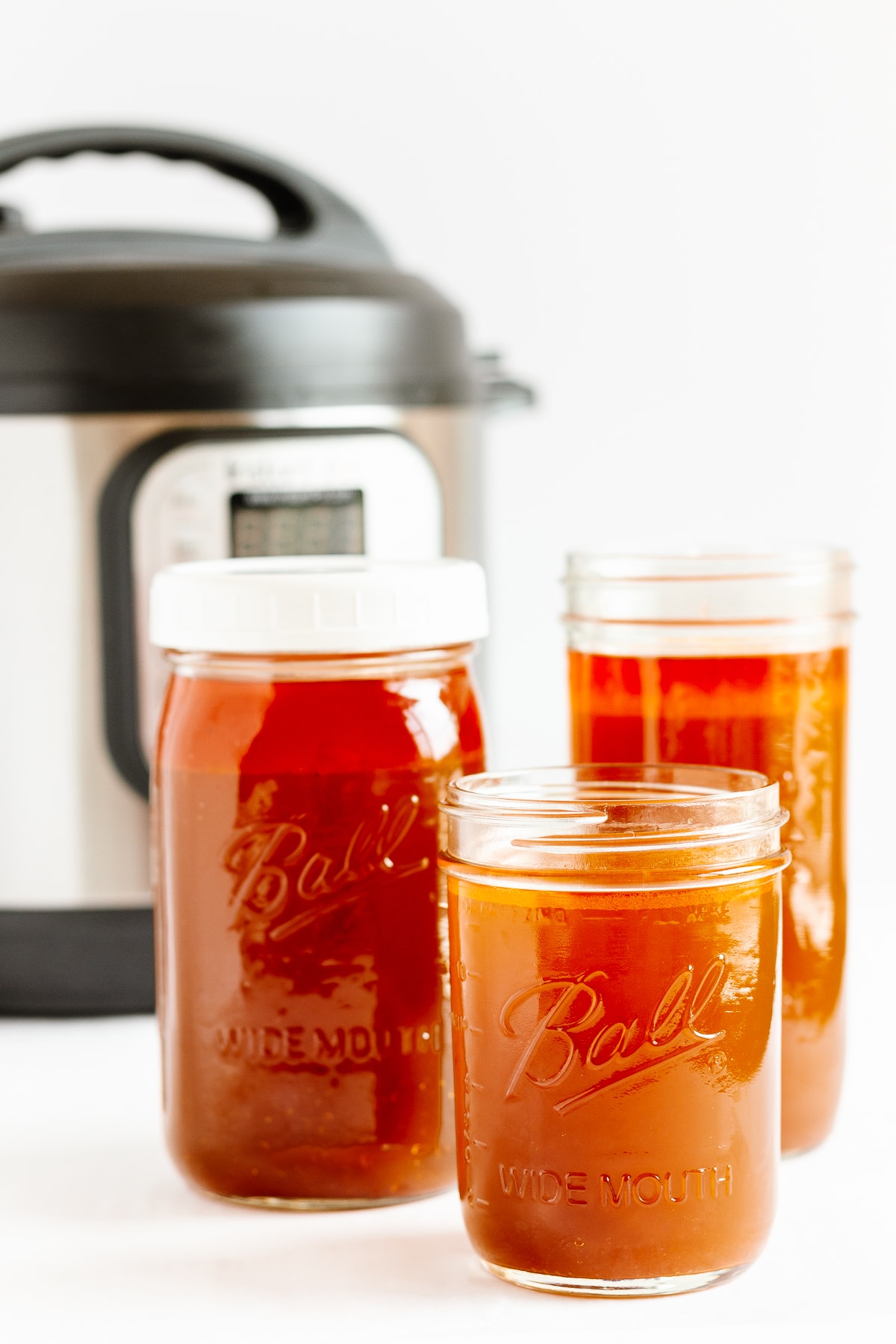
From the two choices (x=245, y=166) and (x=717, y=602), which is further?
(x=245, y=166)

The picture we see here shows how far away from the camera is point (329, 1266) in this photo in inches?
22.0

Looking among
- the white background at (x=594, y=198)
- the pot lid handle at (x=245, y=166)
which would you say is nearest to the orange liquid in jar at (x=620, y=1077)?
the pot lid handle at (x=245, y=166)

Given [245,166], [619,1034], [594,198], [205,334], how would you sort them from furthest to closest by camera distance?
[594,198], [245,166], [205,334], [619,1034]

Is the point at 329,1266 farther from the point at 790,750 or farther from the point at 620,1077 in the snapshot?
the point at 790,750

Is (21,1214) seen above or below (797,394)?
below

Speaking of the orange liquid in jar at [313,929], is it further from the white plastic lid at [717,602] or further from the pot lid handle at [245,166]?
the pot lid handle at [245,166]

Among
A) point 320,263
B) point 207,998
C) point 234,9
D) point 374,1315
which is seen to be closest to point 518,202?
point 234,9

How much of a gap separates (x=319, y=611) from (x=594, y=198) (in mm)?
755

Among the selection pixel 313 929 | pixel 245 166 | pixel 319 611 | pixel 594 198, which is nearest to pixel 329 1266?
pixel 313 929

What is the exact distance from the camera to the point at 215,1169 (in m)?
0.61

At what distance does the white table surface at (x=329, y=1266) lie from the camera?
51 centimetres

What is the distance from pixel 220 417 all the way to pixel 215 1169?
39cm

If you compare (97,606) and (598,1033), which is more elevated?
(97,606)

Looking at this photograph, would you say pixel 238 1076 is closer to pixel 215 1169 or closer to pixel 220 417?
pixel 215 1169
